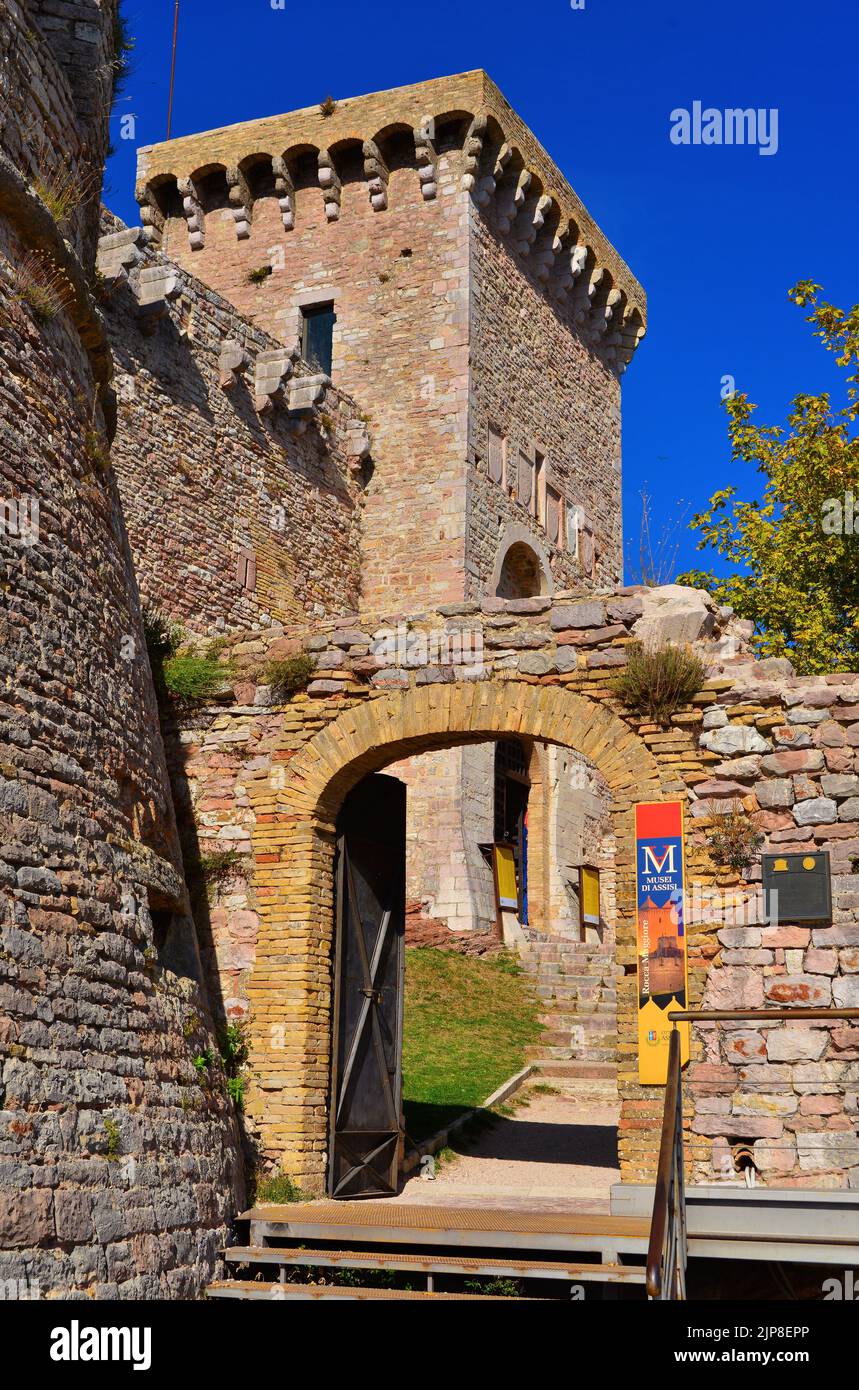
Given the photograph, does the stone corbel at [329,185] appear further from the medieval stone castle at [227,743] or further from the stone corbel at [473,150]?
the medieval stone castle at [227,743]

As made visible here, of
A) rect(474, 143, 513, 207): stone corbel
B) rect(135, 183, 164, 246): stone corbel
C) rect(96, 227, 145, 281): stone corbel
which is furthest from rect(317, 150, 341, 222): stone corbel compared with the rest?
rect(96, 227, 145, 281): stone corbel

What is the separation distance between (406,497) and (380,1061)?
1047 centimetres

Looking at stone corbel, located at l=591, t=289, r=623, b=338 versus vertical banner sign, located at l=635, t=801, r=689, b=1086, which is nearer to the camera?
vertical banner sign, located at l=635, t=801, r=689, b=1086

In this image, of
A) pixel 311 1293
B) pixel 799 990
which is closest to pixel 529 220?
pixel 799 990

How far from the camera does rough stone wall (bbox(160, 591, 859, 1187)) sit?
8.38 meters

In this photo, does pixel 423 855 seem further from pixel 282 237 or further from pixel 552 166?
pixel 552 166

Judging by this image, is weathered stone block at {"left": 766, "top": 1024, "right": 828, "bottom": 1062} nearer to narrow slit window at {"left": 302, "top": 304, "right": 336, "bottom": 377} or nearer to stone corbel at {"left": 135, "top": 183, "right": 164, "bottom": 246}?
narrow slit window at {"left": 302, "top": 304, "right": 336, "bottom": 377}

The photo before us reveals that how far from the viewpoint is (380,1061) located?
10.5m

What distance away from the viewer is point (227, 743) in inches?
416

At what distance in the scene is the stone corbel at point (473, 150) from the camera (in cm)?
1986

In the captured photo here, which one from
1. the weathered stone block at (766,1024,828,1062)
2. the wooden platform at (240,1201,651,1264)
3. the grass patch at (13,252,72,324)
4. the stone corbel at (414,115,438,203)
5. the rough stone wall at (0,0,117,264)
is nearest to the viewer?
the wooden platform at (240,1201,651,1264)

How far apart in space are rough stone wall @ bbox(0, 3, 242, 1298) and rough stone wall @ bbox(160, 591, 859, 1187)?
1.24 metres
